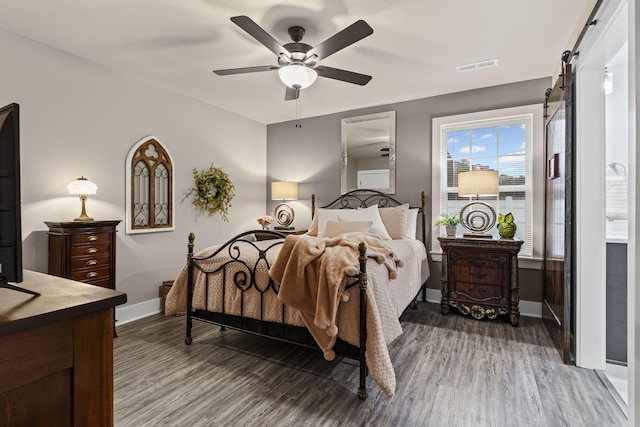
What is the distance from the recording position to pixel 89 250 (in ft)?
9.99

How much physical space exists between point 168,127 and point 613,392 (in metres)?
4.70

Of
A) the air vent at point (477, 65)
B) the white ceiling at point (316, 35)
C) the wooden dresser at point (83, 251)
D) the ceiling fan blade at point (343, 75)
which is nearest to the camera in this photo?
the white ceiling at point (316, 35)

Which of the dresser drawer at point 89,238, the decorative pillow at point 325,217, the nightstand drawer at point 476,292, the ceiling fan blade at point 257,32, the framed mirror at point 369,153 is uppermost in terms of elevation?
the ceiling fan blade at point 257,32

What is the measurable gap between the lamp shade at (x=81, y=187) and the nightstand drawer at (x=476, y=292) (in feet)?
12.3

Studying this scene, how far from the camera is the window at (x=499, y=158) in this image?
3.84 metres

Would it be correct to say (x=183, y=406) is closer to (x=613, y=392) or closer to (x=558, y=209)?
(x=613, y=392)

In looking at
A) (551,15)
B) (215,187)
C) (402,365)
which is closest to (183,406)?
(402,365)

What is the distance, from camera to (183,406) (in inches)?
82.4

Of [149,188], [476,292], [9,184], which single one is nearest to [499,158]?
[476,292]

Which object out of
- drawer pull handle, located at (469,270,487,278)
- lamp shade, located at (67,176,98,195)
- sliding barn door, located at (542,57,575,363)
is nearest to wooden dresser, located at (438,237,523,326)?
drawer pull handle, located at (469,270,487,278)

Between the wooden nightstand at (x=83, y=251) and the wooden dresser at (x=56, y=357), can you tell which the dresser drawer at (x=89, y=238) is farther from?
the wooden dresser at (x=56, y=357)

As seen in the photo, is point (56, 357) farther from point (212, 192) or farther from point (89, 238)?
point (212, 192)

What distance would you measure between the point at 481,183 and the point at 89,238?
3.83 metres

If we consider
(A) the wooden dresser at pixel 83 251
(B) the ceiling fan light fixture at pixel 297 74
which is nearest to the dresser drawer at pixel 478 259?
(B) the ceiling fan light fixture at pixel 297 74
